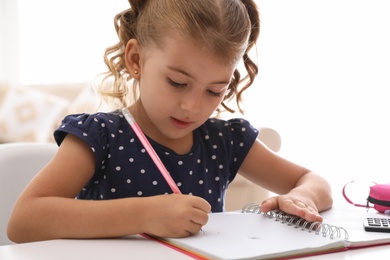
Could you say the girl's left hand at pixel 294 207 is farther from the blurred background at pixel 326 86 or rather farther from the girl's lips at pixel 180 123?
the blurred background at pixel 326 86

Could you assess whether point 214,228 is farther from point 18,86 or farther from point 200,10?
point 18,86

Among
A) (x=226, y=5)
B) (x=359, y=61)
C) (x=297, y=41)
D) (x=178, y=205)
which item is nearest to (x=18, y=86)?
(x=297, y=41)

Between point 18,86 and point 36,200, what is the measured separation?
156 cm

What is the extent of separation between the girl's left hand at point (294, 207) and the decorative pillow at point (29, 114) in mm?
1423

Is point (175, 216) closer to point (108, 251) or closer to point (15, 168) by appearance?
point (108, 251)

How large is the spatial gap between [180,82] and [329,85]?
1.53 m

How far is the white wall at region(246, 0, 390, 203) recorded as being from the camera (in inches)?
90.0

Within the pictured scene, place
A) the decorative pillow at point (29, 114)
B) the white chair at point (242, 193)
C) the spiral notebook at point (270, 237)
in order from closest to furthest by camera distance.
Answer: the spiral notebook at point (270, 237), the white chair at point (242, 193), the decorative pillow at point (29, 114)

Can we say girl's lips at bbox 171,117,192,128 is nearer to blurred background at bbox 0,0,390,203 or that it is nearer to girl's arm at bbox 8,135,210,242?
girl's arm at bbox 8,135,210,242

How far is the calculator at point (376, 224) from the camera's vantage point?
85 cm

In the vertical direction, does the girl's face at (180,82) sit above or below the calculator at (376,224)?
above

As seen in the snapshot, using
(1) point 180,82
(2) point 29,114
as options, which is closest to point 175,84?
(1) point 180,82

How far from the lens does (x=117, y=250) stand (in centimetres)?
74

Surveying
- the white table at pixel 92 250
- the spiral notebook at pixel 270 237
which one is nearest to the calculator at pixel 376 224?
the spiral notebook at pixel 270 237
